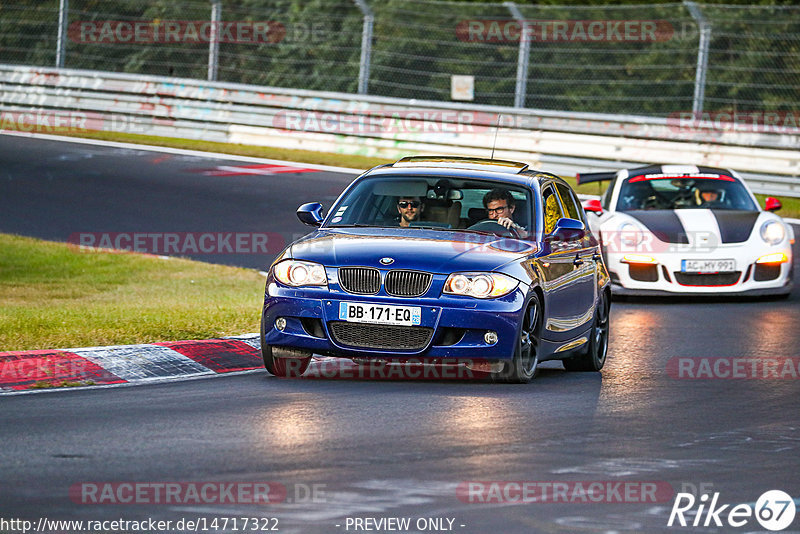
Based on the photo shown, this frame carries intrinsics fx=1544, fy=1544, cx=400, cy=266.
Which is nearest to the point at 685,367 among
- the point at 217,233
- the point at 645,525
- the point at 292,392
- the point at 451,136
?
the point at 292,392

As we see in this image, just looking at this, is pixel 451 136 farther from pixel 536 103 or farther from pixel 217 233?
pixel 217 233

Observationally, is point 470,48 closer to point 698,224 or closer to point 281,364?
point 698,224

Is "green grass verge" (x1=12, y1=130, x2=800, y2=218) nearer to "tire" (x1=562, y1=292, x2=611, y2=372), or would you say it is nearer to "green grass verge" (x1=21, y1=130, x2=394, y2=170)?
"green grass verge" (x1=21, y1=130, x2=394, y2=170)

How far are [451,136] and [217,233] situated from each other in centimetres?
737

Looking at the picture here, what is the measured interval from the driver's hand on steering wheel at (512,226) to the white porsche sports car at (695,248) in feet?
17.4

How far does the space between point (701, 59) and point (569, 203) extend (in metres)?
12.6

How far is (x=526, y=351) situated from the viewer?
9.46 m

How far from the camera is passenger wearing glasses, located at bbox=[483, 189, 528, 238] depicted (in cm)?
1008
